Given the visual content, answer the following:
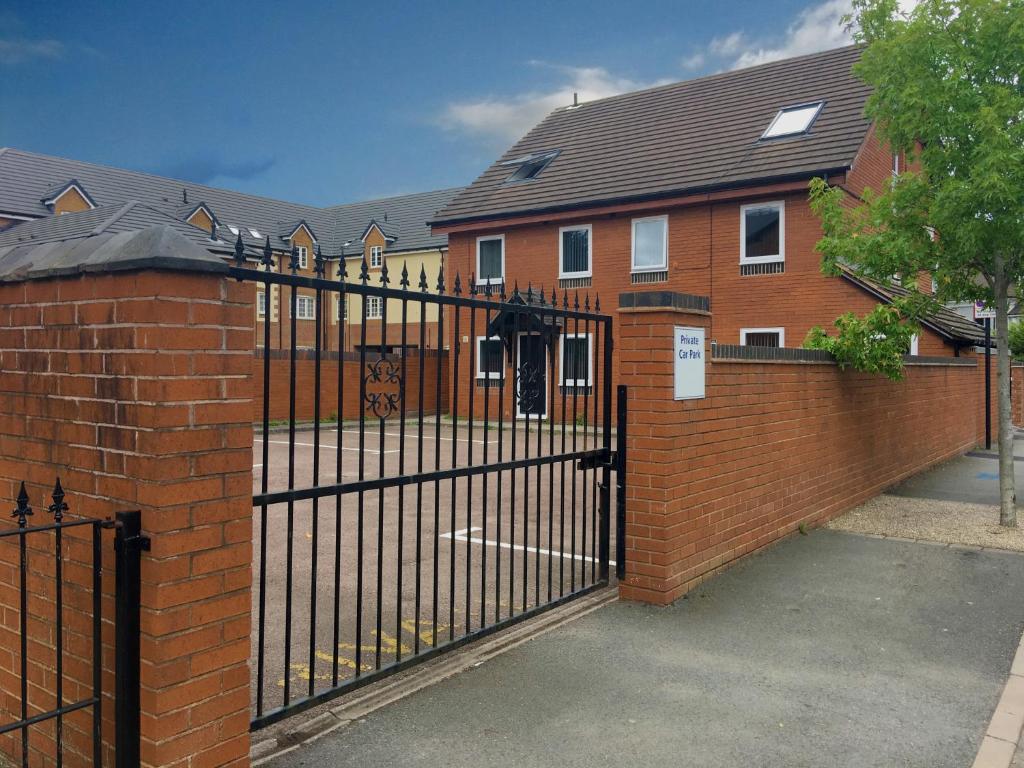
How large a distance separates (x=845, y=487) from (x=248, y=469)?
25.5 ft

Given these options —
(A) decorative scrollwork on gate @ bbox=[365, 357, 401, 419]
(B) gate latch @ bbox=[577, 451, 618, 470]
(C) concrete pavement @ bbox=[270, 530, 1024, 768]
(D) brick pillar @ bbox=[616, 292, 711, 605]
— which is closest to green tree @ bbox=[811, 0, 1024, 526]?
(C) concrete pavement @ bbox=[270, 530, 1024, 768]

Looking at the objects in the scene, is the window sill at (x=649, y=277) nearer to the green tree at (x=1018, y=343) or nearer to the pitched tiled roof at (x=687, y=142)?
the pitched tiled roof at (x=687, y=142)

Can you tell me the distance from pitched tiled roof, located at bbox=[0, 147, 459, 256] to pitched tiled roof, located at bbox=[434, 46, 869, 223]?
38.6ft

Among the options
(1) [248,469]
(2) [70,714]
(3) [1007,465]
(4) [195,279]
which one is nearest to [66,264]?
(4) [195,279]

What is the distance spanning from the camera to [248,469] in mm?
3018

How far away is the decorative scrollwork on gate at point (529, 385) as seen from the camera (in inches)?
203

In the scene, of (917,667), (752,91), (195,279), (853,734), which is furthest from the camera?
(752,91)

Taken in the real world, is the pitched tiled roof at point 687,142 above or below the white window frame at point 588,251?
above

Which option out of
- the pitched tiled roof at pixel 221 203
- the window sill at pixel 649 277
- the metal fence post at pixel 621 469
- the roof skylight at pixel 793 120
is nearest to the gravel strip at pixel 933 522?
the metal fence post at pixel 621 469

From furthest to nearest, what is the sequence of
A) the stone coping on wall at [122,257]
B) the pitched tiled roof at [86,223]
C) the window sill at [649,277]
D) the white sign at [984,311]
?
1. the pitched tiled roof at [86,223]
2. the window sill at [649,277]
3. the white sign at [984,311]
4. the stone coping on wall at [122,257]

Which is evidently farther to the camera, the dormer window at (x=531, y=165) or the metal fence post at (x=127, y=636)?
the dormer window at (x=531, y=165)

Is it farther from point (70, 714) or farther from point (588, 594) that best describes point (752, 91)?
point (70, 714)

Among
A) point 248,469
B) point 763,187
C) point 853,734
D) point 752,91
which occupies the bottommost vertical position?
point 853,734

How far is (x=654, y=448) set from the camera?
5676 millimetres
